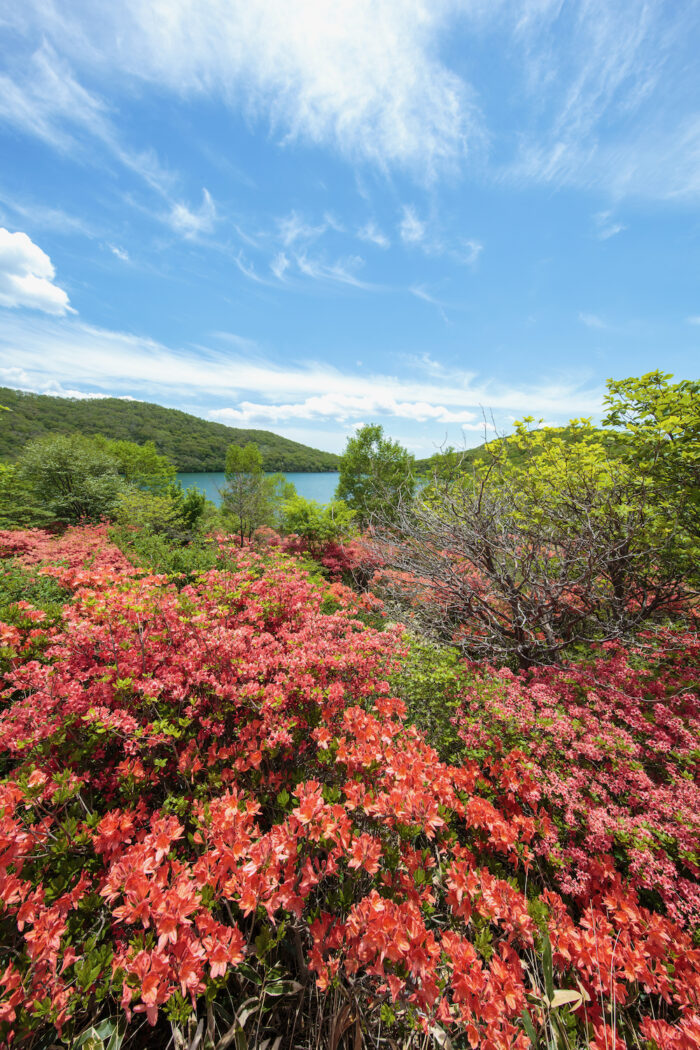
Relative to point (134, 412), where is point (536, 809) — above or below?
below

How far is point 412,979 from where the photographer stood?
1.37 metres

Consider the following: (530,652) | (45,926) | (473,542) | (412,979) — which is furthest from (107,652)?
(530,652)

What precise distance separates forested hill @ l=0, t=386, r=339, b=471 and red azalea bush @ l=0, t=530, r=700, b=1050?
45075 millimetres

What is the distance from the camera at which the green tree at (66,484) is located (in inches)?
620

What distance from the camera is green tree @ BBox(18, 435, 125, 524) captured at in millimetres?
15750

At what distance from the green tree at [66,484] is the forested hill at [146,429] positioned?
25595 mm

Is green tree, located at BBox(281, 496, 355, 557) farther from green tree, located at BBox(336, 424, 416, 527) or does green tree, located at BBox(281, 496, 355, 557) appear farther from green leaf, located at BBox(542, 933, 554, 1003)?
green leaf, located at BBox(542, 933, 554, 1003)

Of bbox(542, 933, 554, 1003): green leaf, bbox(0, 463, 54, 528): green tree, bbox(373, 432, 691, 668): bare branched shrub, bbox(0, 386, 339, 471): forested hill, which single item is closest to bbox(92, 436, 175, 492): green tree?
bbox(0, 386, 339, 471): forested hill

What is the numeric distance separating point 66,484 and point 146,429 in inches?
2129

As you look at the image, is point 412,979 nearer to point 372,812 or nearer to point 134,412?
point 372,812

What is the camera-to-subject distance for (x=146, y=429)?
62.8 m

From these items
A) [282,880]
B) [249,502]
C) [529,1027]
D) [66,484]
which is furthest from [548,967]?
[66,484]

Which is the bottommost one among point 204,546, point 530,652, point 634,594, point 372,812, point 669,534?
point 204,546

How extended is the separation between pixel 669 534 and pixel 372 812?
4724 millimetres
